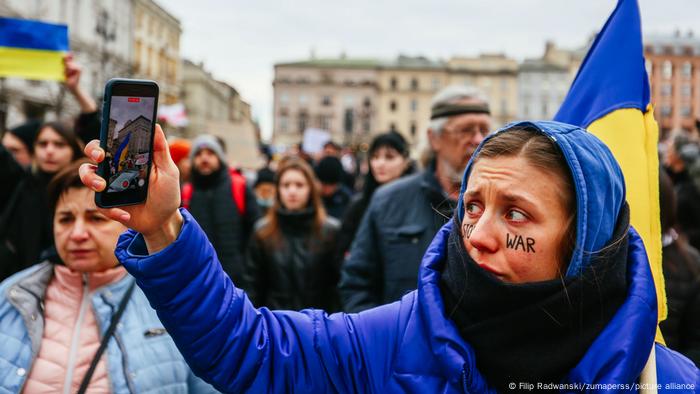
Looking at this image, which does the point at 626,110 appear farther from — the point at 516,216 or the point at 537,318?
the point at 537,318

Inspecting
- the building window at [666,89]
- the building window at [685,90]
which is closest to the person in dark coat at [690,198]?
the building window at [666,89]

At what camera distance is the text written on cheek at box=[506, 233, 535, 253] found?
4.61 feet

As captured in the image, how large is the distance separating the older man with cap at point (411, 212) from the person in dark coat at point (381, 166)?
1376 mm

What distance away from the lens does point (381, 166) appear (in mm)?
4938

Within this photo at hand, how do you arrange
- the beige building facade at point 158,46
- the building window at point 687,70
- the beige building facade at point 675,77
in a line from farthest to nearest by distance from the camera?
the building window at point 687,70 < the beige building facade at point 675,77 < the beige building facade at point 158,46

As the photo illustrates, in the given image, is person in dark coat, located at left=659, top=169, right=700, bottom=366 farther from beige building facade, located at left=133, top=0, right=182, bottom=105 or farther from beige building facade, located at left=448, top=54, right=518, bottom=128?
beige building facade, located at left=448, top=54, right=518, bottom=128

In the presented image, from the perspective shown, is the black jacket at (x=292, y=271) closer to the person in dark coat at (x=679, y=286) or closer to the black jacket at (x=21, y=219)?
the black jacket at (x=21, y=219)

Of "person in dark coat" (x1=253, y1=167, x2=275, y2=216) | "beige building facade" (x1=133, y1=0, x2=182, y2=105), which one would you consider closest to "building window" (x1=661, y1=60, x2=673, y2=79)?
"beige building facade" (x1=133, y1=0, x2=182, y2=105)

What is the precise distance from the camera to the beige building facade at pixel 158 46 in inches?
1626

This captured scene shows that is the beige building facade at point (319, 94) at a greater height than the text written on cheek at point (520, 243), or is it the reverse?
the beige building facade at point (319, 94)

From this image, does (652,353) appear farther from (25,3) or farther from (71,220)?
(25,3)

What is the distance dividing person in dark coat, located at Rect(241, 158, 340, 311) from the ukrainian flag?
1.70 meters

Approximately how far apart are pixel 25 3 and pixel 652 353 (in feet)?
85.4

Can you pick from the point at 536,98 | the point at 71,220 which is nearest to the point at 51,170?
the point at 71,220
